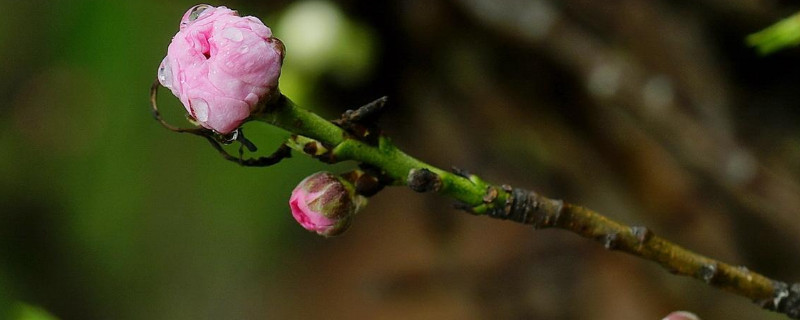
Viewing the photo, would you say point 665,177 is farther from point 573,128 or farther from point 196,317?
point 196,317

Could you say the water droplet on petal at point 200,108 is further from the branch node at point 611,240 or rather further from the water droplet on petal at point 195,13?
the branch node at point 611,240

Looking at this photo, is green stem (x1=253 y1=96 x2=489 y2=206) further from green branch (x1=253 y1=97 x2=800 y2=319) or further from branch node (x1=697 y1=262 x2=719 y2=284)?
branch node (x1=697 y1=262 x2=719 y2=284)

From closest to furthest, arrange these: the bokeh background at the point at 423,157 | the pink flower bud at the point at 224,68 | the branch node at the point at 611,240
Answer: the pink flower bud at the point at 224,68 → the branch node at the point at 611,240 → the bokeh background at the point at 423,157

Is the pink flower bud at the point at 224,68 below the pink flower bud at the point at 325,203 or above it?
above

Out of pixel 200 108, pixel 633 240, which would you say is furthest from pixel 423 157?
pixel 200 108

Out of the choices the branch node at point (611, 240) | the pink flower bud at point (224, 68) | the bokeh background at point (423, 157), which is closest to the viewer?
the pink flower bud at point (224, 68)

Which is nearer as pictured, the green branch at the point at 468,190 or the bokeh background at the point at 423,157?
the green branch at the point at 468,190

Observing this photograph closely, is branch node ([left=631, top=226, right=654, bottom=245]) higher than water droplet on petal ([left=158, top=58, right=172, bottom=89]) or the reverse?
higher

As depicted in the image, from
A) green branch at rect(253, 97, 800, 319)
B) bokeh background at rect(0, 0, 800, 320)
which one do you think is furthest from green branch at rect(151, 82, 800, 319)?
bokeh background at rect(0, 0, 800, 320)

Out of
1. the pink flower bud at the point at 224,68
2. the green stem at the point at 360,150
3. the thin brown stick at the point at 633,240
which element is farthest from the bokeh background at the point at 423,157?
the pink flower bud at the point at 224,68
